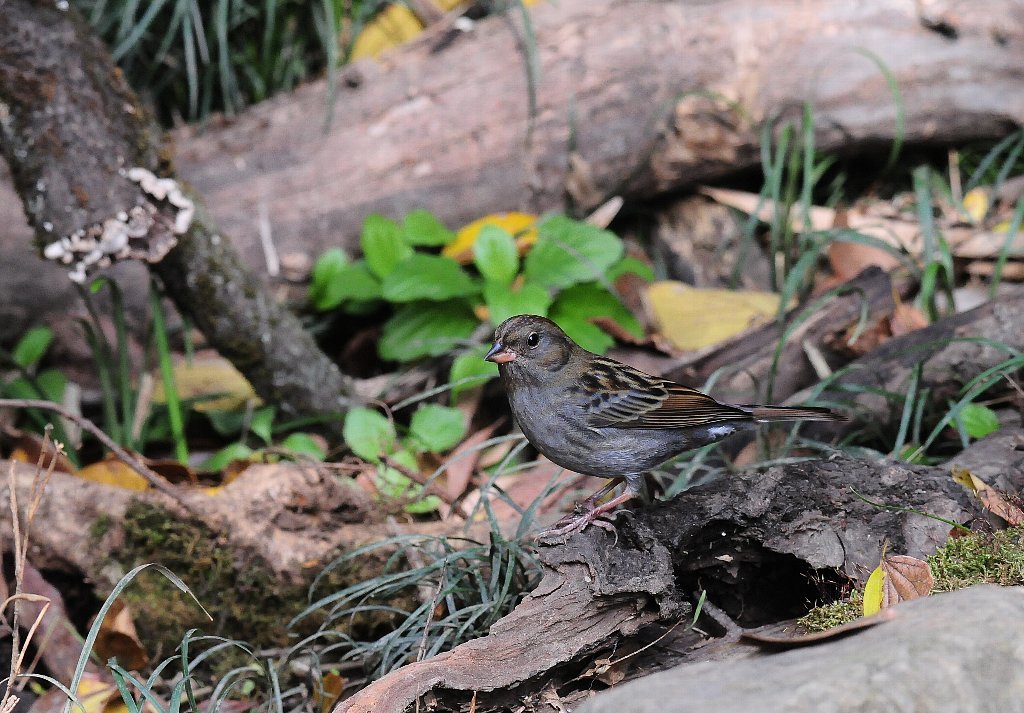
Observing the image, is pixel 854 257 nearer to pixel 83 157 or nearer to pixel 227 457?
pixel 227 457

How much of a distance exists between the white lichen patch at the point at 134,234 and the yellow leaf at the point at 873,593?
9.51 ft

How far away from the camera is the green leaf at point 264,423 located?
484cm

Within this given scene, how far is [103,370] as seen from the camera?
4.59 metres

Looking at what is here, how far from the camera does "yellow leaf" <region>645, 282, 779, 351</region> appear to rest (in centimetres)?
516

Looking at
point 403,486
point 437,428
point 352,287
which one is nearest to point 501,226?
point 352,287

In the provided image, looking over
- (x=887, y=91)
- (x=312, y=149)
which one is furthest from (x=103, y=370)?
(x=887, y=91)

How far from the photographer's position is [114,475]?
447 cm

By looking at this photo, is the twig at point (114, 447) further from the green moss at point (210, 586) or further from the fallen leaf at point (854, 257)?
the fallen leaf at point (854, 257)

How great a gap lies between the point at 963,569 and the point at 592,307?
8.64 feet

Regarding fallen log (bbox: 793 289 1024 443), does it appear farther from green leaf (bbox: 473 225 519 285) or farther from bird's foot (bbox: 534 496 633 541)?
green leaf (bbox: 473 225 519 285)

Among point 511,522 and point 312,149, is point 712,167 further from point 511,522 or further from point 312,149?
point 511,522

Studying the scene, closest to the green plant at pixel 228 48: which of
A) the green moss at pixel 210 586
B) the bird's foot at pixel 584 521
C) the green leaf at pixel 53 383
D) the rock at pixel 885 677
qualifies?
the green leaf at pixel 53 383

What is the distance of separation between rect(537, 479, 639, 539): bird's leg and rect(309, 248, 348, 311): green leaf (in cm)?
248

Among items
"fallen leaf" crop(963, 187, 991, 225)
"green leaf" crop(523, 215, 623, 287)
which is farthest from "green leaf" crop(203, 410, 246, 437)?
"fallen leaf" crop(963, 187, 991, 225)
